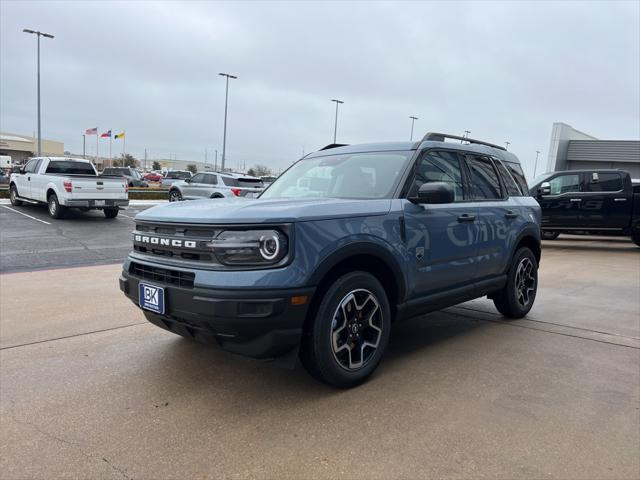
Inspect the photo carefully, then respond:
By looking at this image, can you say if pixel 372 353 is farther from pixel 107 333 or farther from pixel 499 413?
pixel 107 333

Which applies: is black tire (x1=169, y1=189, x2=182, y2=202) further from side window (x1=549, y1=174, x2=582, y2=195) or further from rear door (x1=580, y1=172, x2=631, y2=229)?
rear door (x1=580, y1=172, x2=631, y2=229)

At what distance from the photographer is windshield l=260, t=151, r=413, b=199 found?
401cm

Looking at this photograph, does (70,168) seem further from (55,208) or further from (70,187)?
(70,187)

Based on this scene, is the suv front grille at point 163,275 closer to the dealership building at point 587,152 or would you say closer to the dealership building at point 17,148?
the dealership building at point 587,152

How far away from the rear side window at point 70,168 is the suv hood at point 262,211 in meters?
13.7

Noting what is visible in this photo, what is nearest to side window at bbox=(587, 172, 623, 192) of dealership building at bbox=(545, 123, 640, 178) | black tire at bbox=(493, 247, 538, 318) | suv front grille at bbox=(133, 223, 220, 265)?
black tire at bbox=(493, 247, 538, 318)

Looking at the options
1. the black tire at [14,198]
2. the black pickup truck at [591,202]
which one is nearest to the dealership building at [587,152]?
the black pickup truck at [591,202]

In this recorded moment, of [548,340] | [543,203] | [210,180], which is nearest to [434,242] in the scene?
[548,340]

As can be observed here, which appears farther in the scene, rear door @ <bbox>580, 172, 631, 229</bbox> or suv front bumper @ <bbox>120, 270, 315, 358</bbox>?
rear door @ <bbox>580, 172, 631, 229</bbox>

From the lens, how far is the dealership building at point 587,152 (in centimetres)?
3425

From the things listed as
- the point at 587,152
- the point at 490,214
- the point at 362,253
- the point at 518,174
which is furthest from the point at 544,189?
the point at 587,152

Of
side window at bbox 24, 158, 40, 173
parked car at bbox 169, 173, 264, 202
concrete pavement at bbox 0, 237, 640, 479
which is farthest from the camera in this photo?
parked car at bbox 169, 173, 264, 202

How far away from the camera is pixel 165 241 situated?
3348 mm

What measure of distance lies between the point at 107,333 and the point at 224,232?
7.47 feet
